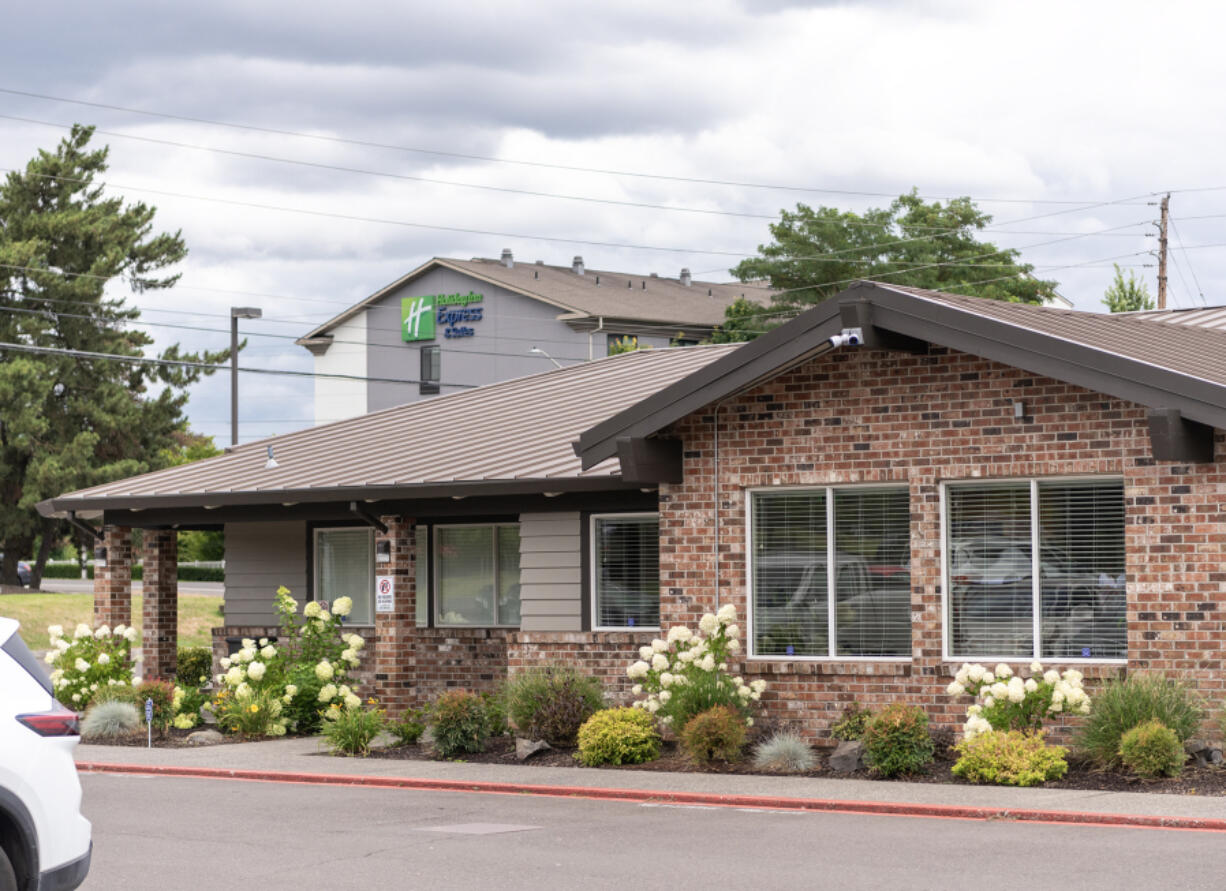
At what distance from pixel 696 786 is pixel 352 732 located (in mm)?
5010

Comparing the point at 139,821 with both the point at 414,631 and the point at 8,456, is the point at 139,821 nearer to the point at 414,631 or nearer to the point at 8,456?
the point at 414,631

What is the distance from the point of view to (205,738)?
20.8 meters

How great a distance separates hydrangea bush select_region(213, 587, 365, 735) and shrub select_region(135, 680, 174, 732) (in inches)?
23.5

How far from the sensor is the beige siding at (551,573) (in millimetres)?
20594

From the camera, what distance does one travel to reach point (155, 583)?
2547 cm

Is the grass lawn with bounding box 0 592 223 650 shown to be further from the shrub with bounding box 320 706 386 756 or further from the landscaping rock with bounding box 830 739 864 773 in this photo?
the landscaping rock with bounding box 830 739 864 773

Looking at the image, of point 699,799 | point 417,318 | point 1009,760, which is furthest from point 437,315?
point 1009,760

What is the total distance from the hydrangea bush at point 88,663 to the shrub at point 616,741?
8642mm

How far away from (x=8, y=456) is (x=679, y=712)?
143ft

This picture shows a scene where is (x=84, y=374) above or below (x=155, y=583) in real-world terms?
above

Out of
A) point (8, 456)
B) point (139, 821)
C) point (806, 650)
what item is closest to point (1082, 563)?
point (806, 650)

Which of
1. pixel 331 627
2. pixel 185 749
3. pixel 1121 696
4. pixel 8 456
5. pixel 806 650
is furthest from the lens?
pixel 8 456

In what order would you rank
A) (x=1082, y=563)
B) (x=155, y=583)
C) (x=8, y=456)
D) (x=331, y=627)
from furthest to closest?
(x=8, y=456)
(x=155, y=583)
(x=331, y=627)
(x=1082, y=563)

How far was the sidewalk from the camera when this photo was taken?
13.2 metres
